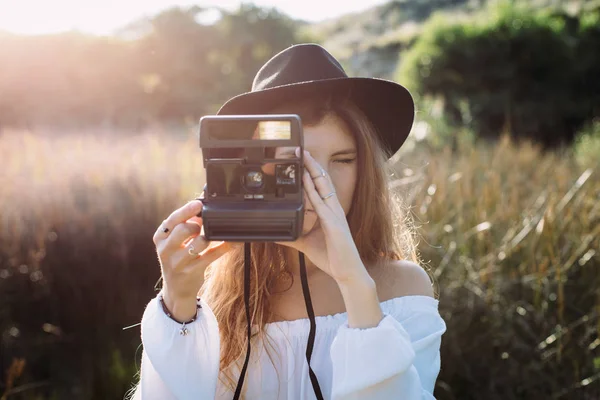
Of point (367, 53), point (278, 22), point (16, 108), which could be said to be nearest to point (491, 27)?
point (278, 22)

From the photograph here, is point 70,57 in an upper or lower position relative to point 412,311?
upper

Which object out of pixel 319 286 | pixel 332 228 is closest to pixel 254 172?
pixel 332 228

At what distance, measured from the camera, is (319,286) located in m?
1.94

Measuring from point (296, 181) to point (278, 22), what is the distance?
21.7 m

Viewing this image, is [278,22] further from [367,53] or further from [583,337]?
[583,337]

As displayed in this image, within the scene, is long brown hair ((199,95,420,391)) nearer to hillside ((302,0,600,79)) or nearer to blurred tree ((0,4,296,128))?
hillside ((302,0,600,79))

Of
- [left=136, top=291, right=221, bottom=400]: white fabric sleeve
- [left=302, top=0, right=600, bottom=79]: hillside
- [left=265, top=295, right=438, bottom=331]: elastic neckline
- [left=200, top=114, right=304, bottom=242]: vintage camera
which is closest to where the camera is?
[left=200, top=114, right=304, bottom=242]: vintage camera

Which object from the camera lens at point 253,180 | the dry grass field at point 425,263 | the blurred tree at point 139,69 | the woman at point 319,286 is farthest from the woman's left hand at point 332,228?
the blurred tree at point 139,69

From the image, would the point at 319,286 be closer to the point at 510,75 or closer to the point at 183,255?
the point at 183,255

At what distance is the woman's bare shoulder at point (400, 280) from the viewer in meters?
1.85

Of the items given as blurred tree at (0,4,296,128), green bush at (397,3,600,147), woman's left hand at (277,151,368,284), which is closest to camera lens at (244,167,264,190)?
woman's left hand at (277,151,368,284)

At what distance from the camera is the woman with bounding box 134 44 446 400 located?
1443 mm

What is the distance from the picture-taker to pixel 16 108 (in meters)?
16.2

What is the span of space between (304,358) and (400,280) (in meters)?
0.39
